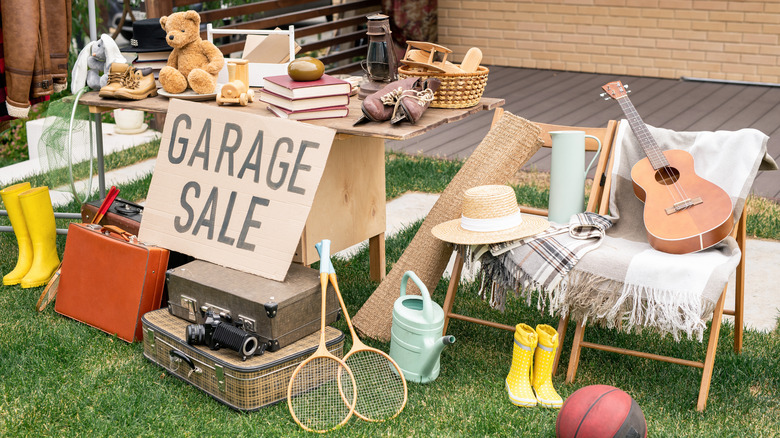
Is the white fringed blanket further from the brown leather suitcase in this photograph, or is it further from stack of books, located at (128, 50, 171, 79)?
stack of books, located at (128, 50, 171, 79)

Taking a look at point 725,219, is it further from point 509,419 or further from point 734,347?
point 509,419

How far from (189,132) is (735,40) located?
5587 mm

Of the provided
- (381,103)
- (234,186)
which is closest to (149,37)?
(234,186)

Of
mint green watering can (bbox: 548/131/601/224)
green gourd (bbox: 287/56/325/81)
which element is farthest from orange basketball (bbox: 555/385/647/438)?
green gourd (bbox: 287/56/325/81)

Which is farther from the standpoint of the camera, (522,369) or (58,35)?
(58,35)

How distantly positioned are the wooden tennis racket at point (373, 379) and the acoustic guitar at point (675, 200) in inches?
39.9

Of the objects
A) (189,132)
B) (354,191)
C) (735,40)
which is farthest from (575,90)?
(189,132)

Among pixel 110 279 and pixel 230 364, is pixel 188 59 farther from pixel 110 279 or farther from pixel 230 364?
pixel 230 364

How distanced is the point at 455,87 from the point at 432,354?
103cm

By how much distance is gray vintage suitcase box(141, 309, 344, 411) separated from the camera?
2.71 meters

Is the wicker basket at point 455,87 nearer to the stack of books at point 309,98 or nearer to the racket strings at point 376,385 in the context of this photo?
the stack of books at point 309,98

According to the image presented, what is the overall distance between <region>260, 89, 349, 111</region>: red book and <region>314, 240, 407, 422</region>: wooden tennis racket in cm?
55

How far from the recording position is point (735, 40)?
7.10m

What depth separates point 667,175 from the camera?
9.80ft
